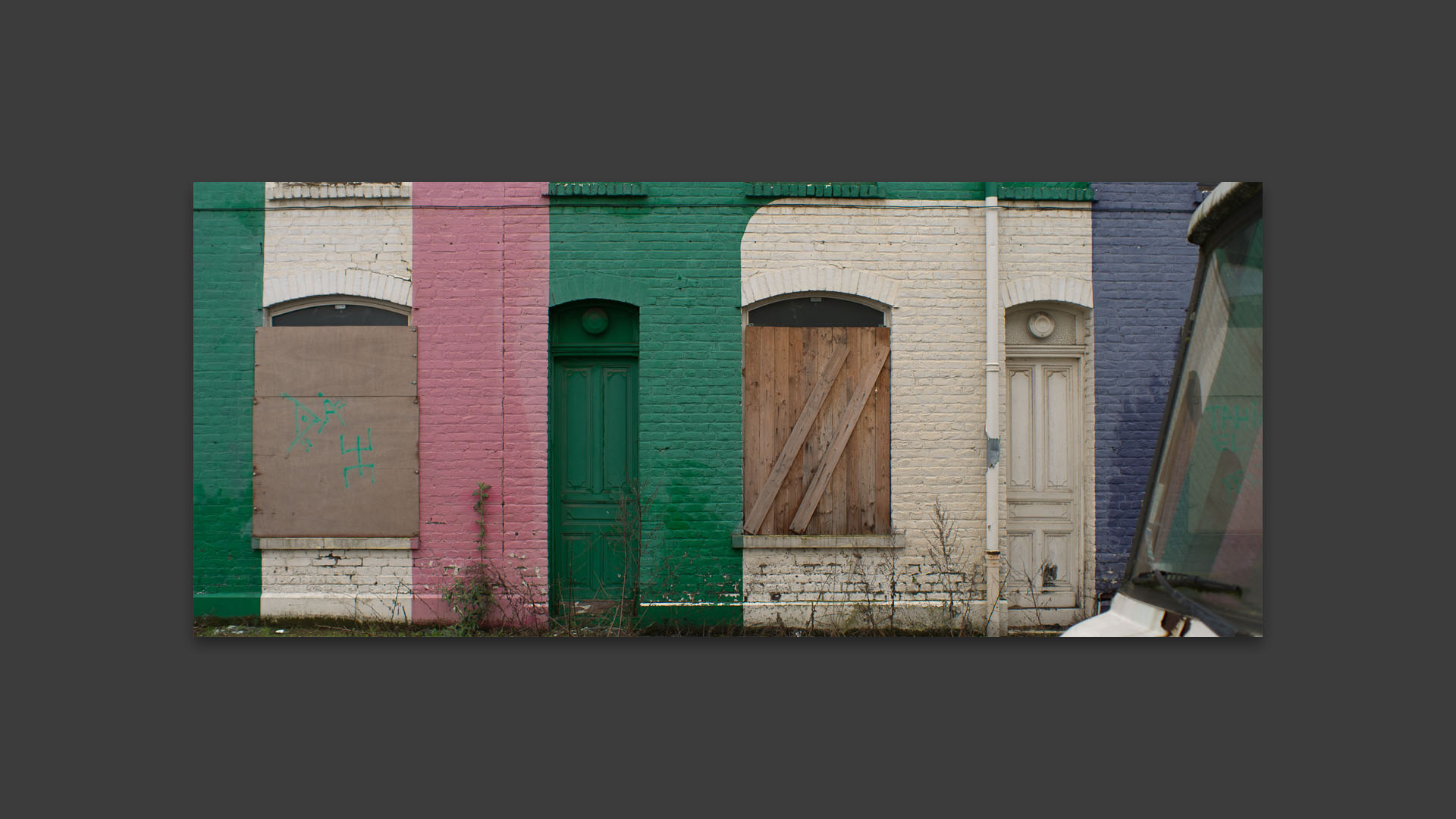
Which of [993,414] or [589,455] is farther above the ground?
[993,414]

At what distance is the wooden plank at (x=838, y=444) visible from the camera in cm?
691

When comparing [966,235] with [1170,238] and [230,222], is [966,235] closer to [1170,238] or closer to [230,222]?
[1170,238]

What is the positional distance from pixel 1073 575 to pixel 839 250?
2884 mm

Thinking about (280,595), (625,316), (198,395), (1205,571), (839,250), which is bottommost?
(280,595)

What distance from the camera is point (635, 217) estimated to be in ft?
22.4

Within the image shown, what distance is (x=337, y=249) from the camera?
6.75 meters

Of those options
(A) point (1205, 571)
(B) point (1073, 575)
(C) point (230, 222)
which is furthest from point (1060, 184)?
(C) point (230, 222)

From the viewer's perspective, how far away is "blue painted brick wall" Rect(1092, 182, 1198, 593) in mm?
6863

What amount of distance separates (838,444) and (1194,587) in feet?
10.8

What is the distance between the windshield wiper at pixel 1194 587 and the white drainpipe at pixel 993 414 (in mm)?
2856

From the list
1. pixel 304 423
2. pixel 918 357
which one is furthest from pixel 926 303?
pixel 304 423

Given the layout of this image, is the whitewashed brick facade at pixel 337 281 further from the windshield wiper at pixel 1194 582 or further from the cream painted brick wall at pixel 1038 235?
the windshield wiper at pixel 1194 582


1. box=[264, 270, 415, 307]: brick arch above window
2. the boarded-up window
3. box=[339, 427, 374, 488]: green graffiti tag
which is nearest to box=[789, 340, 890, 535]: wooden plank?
the boarded-up window

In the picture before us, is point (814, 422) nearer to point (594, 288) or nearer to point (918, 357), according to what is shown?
point (918, 357)
